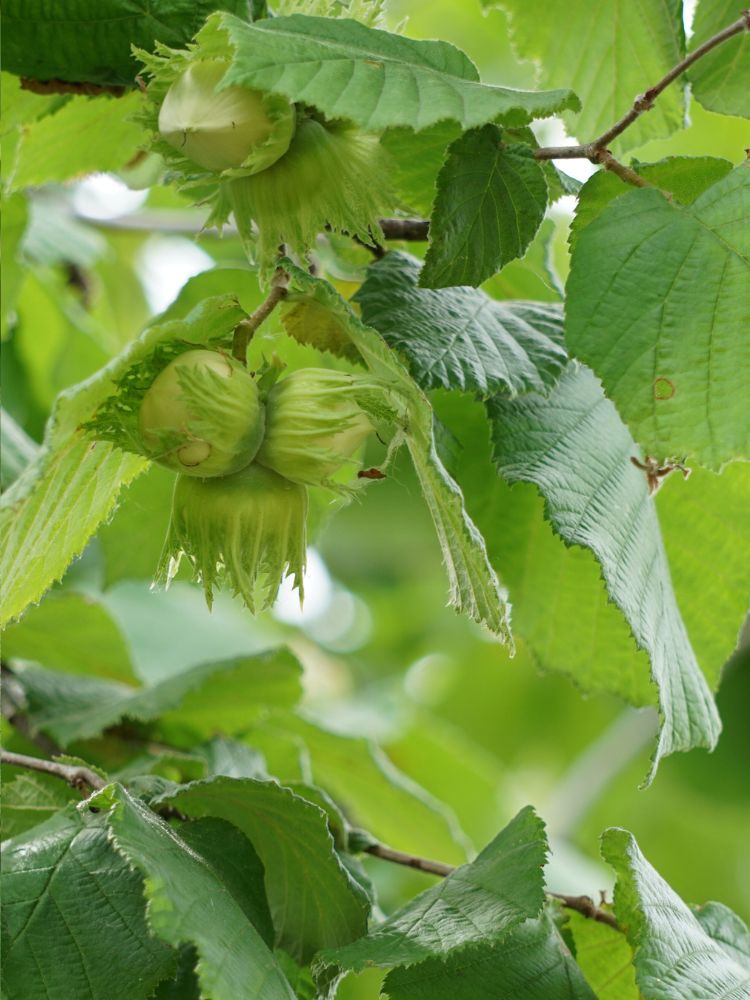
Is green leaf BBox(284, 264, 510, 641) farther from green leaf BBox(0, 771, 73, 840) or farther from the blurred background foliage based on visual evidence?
green leaf BBox(0, 771, 73, 840)

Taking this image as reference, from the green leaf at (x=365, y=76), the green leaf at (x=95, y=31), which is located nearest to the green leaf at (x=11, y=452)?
the green leaf at (x=95, y=31)

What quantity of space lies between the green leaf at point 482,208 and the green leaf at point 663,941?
0.49 m

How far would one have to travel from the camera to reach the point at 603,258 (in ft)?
3.28

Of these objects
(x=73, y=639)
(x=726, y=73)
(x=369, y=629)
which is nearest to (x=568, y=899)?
(x=726, y=73)

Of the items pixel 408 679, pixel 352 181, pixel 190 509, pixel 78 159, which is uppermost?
pixel 352 181

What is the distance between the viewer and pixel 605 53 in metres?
1.32

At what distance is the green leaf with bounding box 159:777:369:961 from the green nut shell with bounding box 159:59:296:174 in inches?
20.3

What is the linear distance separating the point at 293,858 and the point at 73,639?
81 cm

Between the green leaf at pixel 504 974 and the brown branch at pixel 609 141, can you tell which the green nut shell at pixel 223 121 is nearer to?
the brown branch at pixel 609 141

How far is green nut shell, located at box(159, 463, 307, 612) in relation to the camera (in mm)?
932

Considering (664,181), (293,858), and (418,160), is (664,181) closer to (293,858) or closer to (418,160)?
(418,160)

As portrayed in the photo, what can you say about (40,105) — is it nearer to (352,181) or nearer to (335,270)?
(335,270)

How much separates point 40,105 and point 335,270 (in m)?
0.36

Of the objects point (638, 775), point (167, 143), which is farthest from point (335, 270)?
point (638, 775)
